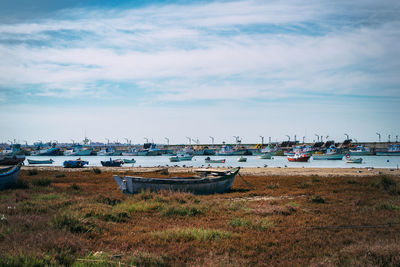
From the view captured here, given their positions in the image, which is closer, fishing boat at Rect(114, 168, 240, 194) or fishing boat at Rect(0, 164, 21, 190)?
fishing boat at Rect(114, 168, 240, 194)

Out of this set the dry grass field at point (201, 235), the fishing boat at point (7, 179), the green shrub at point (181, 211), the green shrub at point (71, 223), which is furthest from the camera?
the fishing boat at point (7, 179)

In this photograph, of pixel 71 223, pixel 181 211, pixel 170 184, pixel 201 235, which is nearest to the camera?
pixel 201 235

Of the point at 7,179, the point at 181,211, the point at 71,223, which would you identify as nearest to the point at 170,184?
the point at 181,211

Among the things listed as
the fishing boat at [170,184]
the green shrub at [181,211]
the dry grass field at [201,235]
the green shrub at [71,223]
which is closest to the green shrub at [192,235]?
the dry grass field at [201,235]

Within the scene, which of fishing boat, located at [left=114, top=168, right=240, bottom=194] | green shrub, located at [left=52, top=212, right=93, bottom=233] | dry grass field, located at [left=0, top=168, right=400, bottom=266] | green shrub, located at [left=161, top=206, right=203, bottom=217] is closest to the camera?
dry grass field, located at [left=0, top=168, right=400, bottom=266]

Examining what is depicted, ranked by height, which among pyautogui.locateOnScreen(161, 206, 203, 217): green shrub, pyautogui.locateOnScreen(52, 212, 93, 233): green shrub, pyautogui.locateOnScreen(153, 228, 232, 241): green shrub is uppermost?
pyautogui.locateOnScreen(52, 212, 93, 233): green shrub

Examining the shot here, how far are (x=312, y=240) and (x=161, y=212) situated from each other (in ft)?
19.9

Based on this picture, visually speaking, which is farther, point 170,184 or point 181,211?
point 170,184

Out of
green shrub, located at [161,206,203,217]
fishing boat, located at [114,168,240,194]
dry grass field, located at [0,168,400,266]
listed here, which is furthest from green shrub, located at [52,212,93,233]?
fishing boat, located at [114,168,240,194]

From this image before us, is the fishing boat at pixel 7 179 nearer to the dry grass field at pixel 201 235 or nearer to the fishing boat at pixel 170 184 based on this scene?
the dry grass field at pixel 201 235

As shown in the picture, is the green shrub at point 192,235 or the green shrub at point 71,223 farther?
the green shrub at point 71,223

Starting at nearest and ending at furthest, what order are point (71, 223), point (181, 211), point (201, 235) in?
1. point (201, 235)
2. point (71, 223)
3. point (181, 211)

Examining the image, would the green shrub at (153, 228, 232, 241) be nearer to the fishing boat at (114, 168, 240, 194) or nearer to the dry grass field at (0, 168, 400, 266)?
the dry grass field at (0, 168, 400, 266)

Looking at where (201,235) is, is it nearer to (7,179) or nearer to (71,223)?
(71,223)
